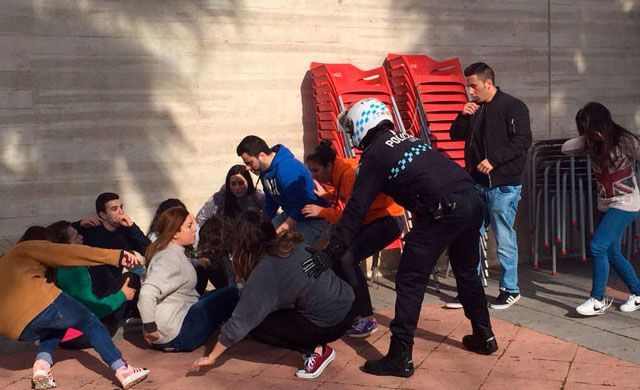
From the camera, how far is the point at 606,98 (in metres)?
9.40

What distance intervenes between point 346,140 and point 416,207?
2.43m

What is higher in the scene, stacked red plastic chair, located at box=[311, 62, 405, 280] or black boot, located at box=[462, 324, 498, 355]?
stacked red plastic chair, located at box=[311, 62, 405, 280]

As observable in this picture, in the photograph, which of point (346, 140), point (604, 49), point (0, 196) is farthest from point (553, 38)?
point (0, 196)

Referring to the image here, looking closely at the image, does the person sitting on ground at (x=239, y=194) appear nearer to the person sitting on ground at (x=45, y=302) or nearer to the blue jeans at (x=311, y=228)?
the blue jeans at (x=311, y=228)

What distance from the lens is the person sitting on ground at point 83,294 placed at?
5.91m

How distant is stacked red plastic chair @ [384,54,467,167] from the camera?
7.83 meters

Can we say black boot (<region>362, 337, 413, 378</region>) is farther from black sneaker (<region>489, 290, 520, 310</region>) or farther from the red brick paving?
black sneaker (<region>489, 290, 520, 310</region>)

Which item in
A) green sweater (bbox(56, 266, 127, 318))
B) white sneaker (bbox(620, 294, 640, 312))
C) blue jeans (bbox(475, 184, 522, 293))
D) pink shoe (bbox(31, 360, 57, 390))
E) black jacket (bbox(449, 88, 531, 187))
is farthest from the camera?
blue jeans (bbox(475, 184, 522, 293))

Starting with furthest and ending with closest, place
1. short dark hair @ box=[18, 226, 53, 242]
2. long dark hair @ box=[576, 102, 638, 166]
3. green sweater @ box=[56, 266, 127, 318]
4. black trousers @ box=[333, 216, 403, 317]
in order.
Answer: long dark hair @ box=[576, 102, 638, 166] → green sweater @ box=[56, 266, 127, 318] → black trousers @ box=[333, 216, 403, 317] → short dark hair @ box=[18, 226, 53, 242]

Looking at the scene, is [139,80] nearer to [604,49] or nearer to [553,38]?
[553,38]

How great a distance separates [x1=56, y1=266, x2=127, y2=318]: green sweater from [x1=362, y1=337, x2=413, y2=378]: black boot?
80.4 inches

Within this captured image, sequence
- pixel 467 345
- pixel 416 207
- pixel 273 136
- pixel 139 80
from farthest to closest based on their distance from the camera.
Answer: pixel 273 136 → pixel 139 80 → pixel 467 345 → pixel 416 207

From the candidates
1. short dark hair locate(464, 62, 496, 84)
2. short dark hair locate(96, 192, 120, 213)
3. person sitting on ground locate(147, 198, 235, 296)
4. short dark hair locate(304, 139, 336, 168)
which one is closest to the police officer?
short dark hair locate(304, 139, 336, 168)

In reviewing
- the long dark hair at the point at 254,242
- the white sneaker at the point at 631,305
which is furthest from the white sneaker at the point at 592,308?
the long dark hair at the point at 254,242
